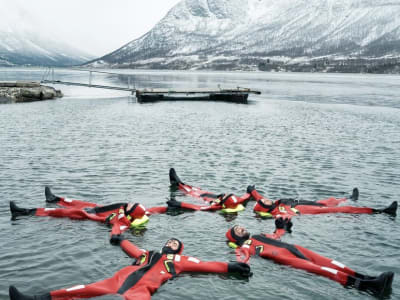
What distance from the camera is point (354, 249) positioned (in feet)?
49.6

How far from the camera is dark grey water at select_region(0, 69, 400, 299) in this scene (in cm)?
1296

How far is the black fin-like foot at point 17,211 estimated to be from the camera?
57.4 ft

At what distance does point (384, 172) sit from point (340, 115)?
33.3 m

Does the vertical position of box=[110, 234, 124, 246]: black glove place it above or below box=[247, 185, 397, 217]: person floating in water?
below

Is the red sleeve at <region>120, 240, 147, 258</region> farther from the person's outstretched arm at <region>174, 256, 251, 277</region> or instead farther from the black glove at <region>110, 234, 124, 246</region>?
the person's outstretched arm at <region>174, 256, 251, 277</region>

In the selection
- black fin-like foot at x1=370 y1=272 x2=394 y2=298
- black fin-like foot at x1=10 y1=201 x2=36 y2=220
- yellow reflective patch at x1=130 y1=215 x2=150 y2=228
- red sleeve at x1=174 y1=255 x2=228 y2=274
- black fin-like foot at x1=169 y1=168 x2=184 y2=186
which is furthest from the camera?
black fin-like foot at x1=169 y1=168 x2=184 y2=186

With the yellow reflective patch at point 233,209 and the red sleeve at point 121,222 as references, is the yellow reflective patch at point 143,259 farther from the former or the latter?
the yellow reflective patch at point 233,209

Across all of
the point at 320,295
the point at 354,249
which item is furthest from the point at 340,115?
the point at 320,295

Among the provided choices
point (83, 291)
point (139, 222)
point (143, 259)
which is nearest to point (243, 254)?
point (143, 259)

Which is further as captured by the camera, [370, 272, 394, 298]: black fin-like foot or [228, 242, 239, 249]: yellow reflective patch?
[228, 242, 239, 249]: yellow reflective patch

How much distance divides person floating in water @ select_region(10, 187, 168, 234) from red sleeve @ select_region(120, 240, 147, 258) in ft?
4.01

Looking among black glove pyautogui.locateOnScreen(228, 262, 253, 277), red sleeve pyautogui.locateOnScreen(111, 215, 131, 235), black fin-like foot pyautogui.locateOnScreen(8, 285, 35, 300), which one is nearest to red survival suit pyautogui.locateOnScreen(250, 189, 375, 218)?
black glove pyautogui.locateOnScreen(228, 262, 253, 277)

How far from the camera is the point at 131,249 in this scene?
1425 cm

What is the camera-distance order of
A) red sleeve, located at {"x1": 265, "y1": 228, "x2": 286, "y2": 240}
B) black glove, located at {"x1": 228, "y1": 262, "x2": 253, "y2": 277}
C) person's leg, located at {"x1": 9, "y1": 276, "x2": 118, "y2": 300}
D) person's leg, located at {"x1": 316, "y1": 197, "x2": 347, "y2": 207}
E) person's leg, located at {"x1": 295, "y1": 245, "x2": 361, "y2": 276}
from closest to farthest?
person's leg, located at {"x1": 9, "y1": 276, "x2": 118, "y2": 300} < person's leg, located at {"x1": 295, "y1": 245, "x2": 361, "y2": 276} < black glove, located at {"x1": 228, "y1": 262, "x2": 253, "y2": 277} < red sleeve, located at {"x1": 265, "y1": 228, "x2": 286, "y2": 240} < person's leg, located at {"x1": 316, "y1": 197, "x2": 347, "y2": 207}
